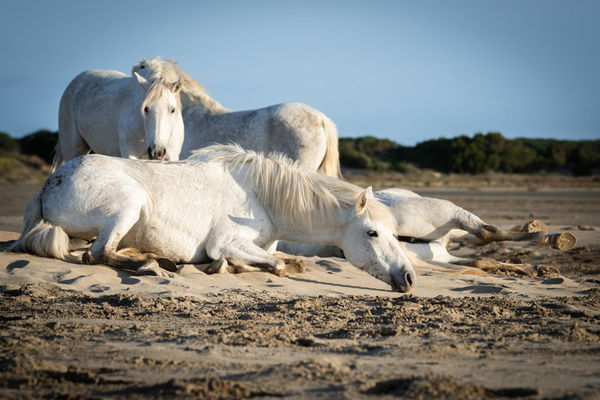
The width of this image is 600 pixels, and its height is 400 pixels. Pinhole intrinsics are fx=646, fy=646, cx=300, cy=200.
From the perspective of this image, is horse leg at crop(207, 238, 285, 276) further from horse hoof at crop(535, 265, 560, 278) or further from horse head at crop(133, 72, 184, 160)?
horse hoof at crop(535, 265, 560, 278)

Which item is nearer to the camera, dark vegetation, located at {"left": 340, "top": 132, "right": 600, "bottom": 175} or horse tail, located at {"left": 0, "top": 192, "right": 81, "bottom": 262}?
horse tail, located at {"left": 0, "top": 192, "right": 81, "bottom": 262}

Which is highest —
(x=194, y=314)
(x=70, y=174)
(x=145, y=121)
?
(x=145, y=121)

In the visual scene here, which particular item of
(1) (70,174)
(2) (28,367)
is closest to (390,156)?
(1) (70,174)

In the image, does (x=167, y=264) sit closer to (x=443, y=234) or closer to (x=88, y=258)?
(x=88, y=258)

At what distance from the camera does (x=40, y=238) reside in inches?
208

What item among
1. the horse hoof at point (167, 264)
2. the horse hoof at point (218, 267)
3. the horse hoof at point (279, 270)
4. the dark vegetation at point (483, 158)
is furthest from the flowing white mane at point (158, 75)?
the dark vegetation at point (483, 158)

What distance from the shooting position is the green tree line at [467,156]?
34.3 meters

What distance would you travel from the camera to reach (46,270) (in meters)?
4.93

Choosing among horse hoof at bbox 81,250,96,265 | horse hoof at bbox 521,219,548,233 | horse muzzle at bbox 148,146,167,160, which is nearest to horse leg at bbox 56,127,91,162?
horse muzzle at bbox 148,146,167,160

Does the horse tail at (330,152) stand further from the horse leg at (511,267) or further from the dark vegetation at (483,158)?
the dark vegetation at (483,158)

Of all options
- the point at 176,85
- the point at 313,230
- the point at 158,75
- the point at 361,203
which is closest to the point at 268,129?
the point at 176,85

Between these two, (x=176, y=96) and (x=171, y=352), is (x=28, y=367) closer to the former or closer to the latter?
(x=171, y=352)

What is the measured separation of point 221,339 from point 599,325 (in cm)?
221

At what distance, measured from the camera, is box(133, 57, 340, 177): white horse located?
8484mm
